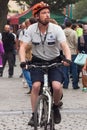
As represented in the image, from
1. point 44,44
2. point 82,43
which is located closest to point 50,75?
point 44,44

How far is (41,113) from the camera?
21.5 ft

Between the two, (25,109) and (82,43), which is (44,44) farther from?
(82,43)

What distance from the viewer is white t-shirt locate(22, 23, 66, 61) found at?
685 cm

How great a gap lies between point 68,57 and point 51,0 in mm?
41909

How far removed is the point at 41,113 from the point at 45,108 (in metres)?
0.08

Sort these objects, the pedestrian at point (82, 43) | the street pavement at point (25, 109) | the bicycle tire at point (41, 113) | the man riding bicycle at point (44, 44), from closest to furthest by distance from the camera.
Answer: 1. the bicycle tire at point (41, 113)
2. the man riding bicycle at point (44, 44)
3. the street pavement at point (25, 109)
4. the pedestrian at point (82, 43)

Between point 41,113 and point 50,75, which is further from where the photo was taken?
point 50,75

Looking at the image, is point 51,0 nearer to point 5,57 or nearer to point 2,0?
point 2,0

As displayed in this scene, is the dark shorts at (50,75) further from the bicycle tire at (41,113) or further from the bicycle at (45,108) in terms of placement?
the bicycle tire at (41,113)

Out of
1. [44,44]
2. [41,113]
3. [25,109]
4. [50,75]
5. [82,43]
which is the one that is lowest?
[25,109]

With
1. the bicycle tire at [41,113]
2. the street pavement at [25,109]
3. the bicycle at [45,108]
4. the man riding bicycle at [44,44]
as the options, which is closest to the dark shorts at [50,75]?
the man riding bicycle at [44,44]

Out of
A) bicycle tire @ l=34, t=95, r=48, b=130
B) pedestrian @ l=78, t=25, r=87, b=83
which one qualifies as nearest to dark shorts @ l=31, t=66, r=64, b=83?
bicycle tire @ l=34, t=95, r=48, b=130

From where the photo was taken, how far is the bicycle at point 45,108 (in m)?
6.50

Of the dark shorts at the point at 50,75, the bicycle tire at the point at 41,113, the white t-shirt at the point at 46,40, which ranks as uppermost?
the white t-shirt at the point at 46,40
